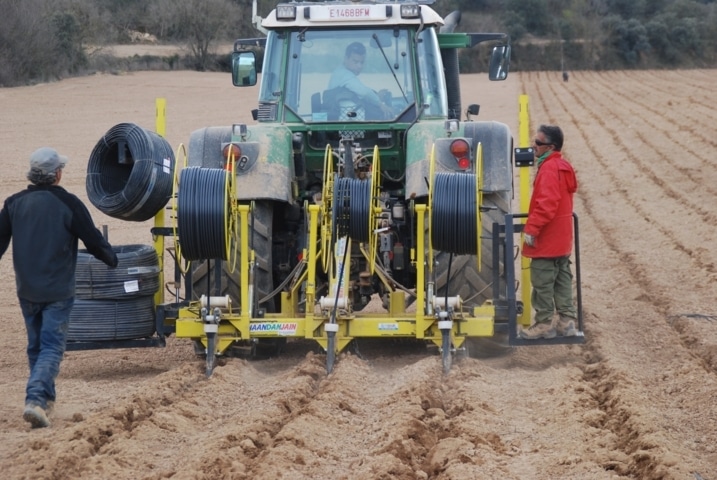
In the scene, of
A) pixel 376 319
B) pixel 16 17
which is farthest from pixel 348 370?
pixel 16 17

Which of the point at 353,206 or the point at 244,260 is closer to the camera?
the point at 353,206

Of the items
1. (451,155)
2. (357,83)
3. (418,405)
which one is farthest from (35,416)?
(357,83)

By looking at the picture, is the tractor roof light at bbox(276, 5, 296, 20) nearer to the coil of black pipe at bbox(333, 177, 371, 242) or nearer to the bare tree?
the coil of black pipe at bbox(333, 177, 371, 242)

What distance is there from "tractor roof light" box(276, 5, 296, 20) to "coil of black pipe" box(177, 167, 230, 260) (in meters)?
1.96

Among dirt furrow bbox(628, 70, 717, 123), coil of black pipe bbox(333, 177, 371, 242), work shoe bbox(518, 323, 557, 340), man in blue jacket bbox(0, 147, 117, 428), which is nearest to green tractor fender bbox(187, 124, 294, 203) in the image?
coil of black pipe bbox(333, 177, 371, 242)

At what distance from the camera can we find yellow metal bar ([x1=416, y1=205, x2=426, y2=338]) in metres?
7.94

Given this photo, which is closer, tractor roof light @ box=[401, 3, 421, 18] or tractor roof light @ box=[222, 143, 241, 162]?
tractor roof light @ box=[222, 143, 241, 162]

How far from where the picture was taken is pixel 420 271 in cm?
804

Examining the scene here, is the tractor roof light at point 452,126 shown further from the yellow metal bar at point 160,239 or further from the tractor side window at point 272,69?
the yellow metal bar at point 160,239

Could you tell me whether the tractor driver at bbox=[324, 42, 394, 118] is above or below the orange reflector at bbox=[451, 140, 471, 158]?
above

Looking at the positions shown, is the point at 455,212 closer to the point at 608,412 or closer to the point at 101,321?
the point at 608,412

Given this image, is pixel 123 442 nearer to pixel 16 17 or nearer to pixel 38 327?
pixel 38 327

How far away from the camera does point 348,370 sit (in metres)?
7.74

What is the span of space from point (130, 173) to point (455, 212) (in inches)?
101
